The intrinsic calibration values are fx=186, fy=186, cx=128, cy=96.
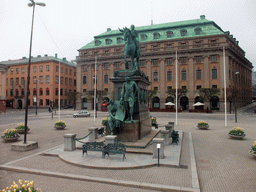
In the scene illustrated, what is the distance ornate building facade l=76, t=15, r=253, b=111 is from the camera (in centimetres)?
5222

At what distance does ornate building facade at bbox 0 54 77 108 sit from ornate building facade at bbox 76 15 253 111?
9.99 metres

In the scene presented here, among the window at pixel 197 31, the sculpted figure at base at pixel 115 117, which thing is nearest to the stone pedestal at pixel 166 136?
the sculpted figure at base at pixel 115 117

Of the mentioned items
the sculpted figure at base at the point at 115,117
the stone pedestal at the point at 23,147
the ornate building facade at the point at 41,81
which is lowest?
the stone pedestal at the point at 23,147

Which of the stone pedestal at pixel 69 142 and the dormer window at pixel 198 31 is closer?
the stone pedestal at pixel 69 142

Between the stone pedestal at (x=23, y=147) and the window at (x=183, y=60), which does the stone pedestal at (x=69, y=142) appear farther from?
the window at (x=183, y=60)

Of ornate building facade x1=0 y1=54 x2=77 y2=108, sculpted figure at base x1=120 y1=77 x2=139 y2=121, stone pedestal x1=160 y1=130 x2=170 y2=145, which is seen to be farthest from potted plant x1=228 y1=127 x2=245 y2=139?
ornate building facade x1=0 y1=54 x2=77 y2=108

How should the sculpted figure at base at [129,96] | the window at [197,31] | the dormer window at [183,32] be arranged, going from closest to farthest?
the sculpted figure at base at [129,96], the window at [197,31], the dormer window at [183,32]

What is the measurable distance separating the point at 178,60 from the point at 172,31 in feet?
34.1

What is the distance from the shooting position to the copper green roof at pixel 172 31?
180 feet

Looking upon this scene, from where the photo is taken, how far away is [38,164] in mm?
8539

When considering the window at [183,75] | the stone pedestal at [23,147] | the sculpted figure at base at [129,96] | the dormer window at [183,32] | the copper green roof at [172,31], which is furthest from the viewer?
the dormer window at [183,32]

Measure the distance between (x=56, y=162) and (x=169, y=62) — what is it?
171ft

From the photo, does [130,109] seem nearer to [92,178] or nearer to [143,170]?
[143,170]

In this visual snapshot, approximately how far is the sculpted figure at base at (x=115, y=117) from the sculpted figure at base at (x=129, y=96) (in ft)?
1.29
